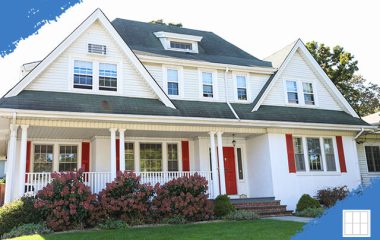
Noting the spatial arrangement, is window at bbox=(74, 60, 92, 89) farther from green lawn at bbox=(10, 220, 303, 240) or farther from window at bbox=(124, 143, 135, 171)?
green lawn at bbox=(10, 220, 303, 240)

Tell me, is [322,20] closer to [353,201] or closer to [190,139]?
[353,201]

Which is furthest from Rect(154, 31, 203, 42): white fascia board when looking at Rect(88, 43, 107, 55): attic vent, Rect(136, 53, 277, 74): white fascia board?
Rect(88, 43, 107, 55): attic vent

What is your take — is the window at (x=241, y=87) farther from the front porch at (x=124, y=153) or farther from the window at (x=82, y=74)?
the window at (x=82, y=74)

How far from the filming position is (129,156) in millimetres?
15625

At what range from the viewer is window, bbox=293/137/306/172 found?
16.4m

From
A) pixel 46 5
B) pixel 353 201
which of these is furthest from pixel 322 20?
pixel 46 5

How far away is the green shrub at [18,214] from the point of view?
1070 centimetres

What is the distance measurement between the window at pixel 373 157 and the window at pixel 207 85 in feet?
30.9

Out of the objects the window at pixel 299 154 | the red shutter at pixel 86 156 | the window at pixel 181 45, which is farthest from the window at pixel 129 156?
the window at pixel 299 154

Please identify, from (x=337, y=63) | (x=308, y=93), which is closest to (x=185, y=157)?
(x=308, y=93)

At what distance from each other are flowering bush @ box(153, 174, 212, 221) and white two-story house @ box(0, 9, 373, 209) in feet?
5.54

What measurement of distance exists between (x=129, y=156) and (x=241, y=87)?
615cm

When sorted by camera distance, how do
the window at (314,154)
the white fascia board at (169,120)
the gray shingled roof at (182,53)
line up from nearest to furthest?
the white fascia board at (169,120), the window at (314,154), the gray shingled roof at (182,53)

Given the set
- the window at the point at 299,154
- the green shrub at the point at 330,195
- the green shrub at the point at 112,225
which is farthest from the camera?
the window at the point at 299,154
